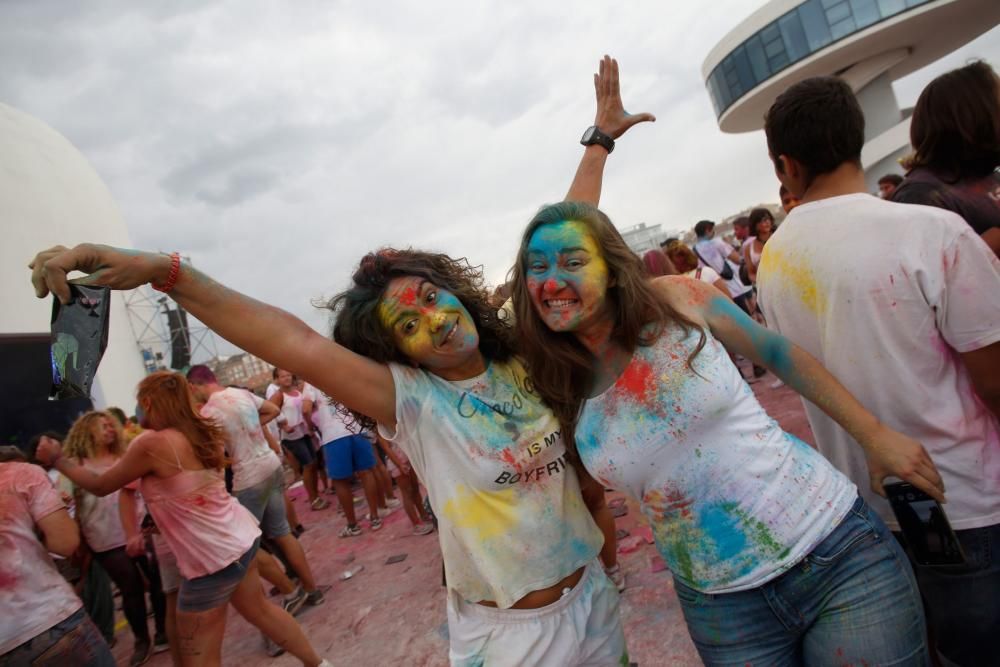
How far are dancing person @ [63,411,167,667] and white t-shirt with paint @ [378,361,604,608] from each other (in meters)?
3.86

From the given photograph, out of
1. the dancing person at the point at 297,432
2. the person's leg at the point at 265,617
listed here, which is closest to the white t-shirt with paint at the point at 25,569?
the person's leg at the point at 265,617

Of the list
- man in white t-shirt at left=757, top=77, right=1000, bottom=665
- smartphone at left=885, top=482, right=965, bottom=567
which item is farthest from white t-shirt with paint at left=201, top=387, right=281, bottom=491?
smartphone at left=885, top=482, right=965, bottom=567

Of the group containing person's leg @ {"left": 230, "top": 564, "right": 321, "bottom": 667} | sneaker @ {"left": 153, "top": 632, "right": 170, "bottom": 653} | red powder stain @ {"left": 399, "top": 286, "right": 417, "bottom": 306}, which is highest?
red powder stain @ {"left": 399, "top": 286, "right": 417, "bottom": 306}

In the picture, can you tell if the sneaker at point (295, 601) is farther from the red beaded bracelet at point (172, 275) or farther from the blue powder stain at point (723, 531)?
the blue powder stain at point (723, 531)

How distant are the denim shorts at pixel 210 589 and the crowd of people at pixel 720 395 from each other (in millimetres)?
1955

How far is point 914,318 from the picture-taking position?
147cm

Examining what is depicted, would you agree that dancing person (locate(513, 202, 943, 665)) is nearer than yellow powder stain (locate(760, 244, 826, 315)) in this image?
Yes

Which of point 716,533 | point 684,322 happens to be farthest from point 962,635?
point 684,322

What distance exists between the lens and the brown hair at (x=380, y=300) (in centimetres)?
171

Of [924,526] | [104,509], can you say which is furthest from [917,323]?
[104,509]

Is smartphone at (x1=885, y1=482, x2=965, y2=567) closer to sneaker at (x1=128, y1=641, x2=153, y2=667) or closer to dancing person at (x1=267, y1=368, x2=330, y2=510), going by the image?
sneaker at (x1=128, y1=641, x2=153, y2=667)

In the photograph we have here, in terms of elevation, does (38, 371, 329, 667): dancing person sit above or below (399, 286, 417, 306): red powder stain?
below

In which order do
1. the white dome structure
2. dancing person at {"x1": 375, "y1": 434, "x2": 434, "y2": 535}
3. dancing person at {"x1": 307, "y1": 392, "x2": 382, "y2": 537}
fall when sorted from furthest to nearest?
the white dome structure
dancing person at {"x1": 307, "y1": 392, "x2": 382, "y2": 537}
dancing person at {"x1": 375, "y1": 434, "x2": 434, "y2": 535}

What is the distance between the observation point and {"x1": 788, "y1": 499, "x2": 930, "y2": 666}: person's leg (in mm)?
1318
